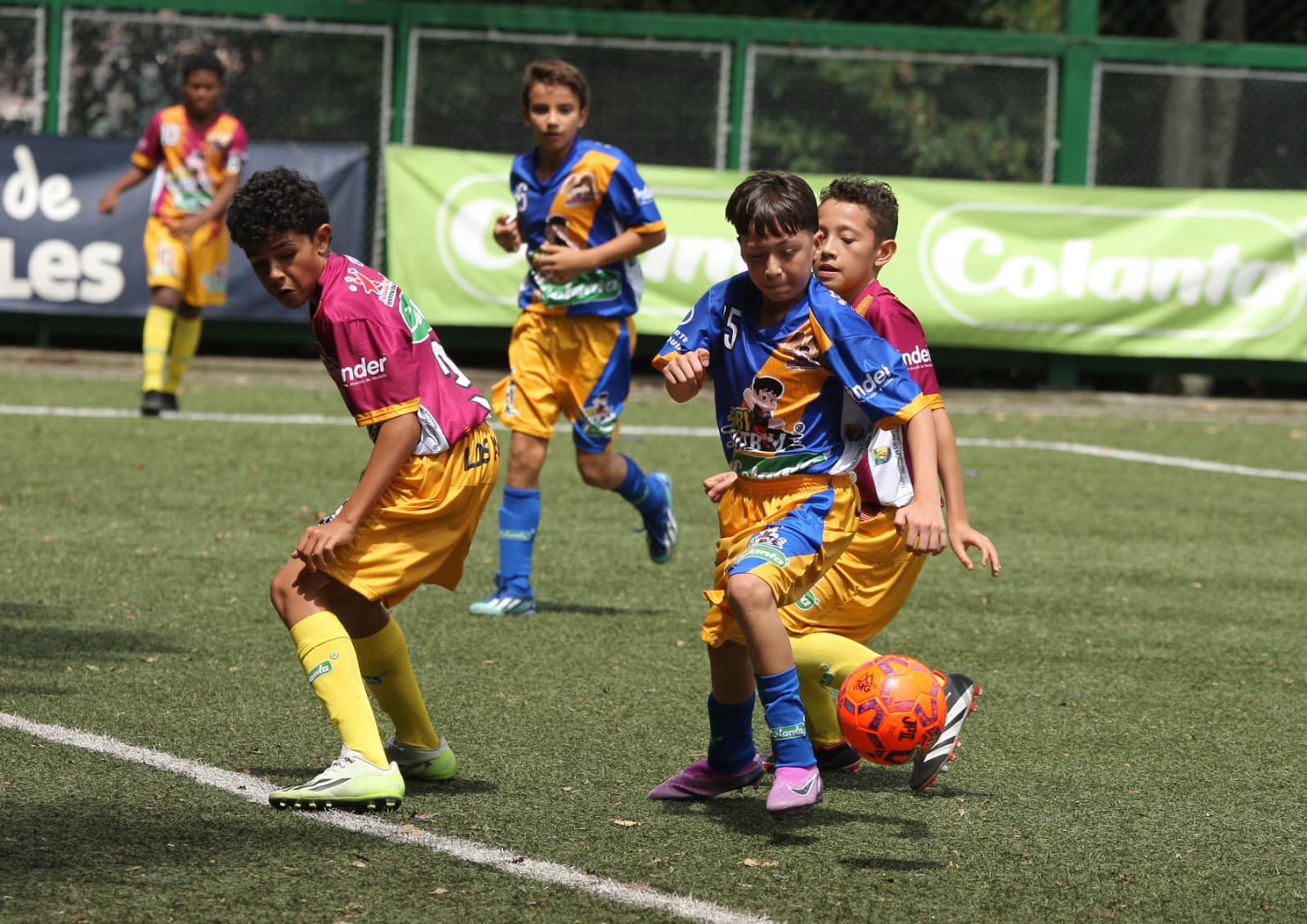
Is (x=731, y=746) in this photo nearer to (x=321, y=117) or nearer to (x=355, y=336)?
(x=355, y=336)

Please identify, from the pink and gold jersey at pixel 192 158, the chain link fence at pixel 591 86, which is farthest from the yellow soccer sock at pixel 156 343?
the chain link fence at pixel 591 86

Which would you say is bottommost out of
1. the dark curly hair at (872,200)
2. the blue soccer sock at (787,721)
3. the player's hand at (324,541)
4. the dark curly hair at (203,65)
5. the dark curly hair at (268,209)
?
the blue soccer sock at (787,721)

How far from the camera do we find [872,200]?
4.89 metres

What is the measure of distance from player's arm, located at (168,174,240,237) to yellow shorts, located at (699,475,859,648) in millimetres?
7637

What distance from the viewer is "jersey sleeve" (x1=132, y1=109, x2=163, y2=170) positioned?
38.4 ft

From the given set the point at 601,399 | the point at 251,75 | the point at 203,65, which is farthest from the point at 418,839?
the point at 251,75

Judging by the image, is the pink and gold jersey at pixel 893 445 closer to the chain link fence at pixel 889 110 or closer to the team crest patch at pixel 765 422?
the team crest patch at pixel 765 422

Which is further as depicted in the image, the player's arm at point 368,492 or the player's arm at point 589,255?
the player's arm at point 589,255

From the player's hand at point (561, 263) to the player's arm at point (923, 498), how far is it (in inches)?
123

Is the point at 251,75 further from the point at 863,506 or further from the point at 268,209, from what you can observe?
the point at 863,506

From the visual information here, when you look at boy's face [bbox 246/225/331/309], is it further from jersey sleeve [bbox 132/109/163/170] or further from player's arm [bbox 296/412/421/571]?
jersey sleeve [bbox 132/109/163/170]

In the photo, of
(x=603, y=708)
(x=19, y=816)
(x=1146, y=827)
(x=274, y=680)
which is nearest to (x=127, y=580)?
(x=274, y=680)

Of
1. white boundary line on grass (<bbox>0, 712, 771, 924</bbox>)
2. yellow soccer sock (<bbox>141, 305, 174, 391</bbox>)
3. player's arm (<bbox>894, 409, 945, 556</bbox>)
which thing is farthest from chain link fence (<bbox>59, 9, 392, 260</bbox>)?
player's arm (<bbox>894, 409, 945, 556</bbox>)

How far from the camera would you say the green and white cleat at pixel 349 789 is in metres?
4.25
